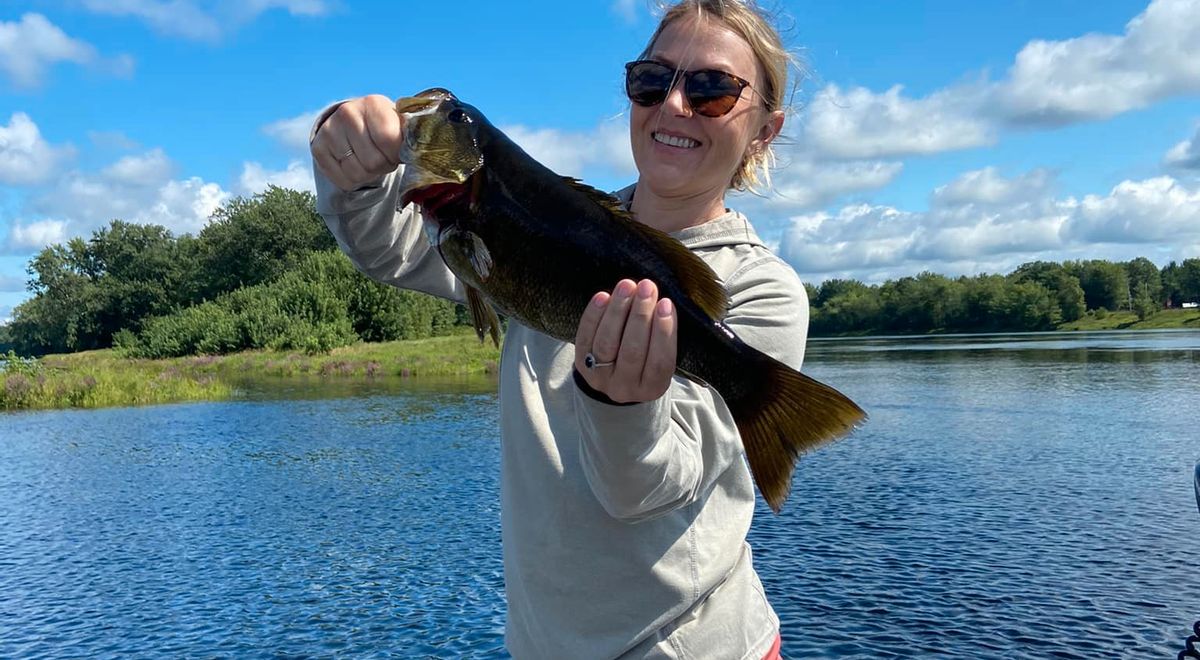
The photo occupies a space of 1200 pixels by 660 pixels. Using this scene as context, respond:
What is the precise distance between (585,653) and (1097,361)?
54.3 m

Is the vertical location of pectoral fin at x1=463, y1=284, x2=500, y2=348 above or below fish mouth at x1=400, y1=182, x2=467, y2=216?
below

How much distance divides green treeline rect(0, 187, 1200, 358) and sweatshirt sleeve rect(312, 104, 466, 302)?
2348 inches

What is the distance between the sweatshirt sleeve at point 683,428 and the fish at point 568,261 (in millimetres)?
99

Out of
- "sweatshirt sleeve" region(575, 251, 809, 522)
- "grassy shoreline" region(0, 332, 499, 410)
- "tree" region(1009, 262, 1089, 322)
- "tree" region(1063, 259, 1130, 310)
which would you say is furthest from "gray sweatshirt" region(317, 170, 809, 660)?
"tree" region(1063, 259, 1130, 310)

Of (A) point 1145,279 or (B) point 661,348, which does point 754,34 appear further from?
(A) point 1145,279

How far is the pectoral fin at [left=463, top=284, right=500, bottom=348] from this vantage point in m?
2.56

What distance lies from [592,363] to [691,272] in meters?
0.42

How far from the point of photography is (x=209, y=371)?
184 ft

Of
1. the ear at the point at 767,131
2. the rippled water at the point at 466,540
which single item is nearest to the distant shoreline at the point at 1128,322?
the rippled water at the point at 466,540

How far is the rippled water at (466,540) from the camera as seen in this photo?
1143 cm

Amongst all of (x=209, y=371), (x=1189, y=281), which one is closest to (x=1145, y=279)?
(x=1189, y=281)

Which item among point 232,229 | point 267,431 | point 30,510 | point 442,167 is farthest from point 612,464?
point 232,229

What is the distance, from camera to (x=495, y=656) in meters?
10.8

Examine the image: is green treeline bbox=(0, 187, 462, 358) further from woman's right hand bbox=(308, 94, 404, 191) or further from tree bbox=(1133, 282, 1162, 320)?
tree bbox=(1133, 282, 1162, 320)
